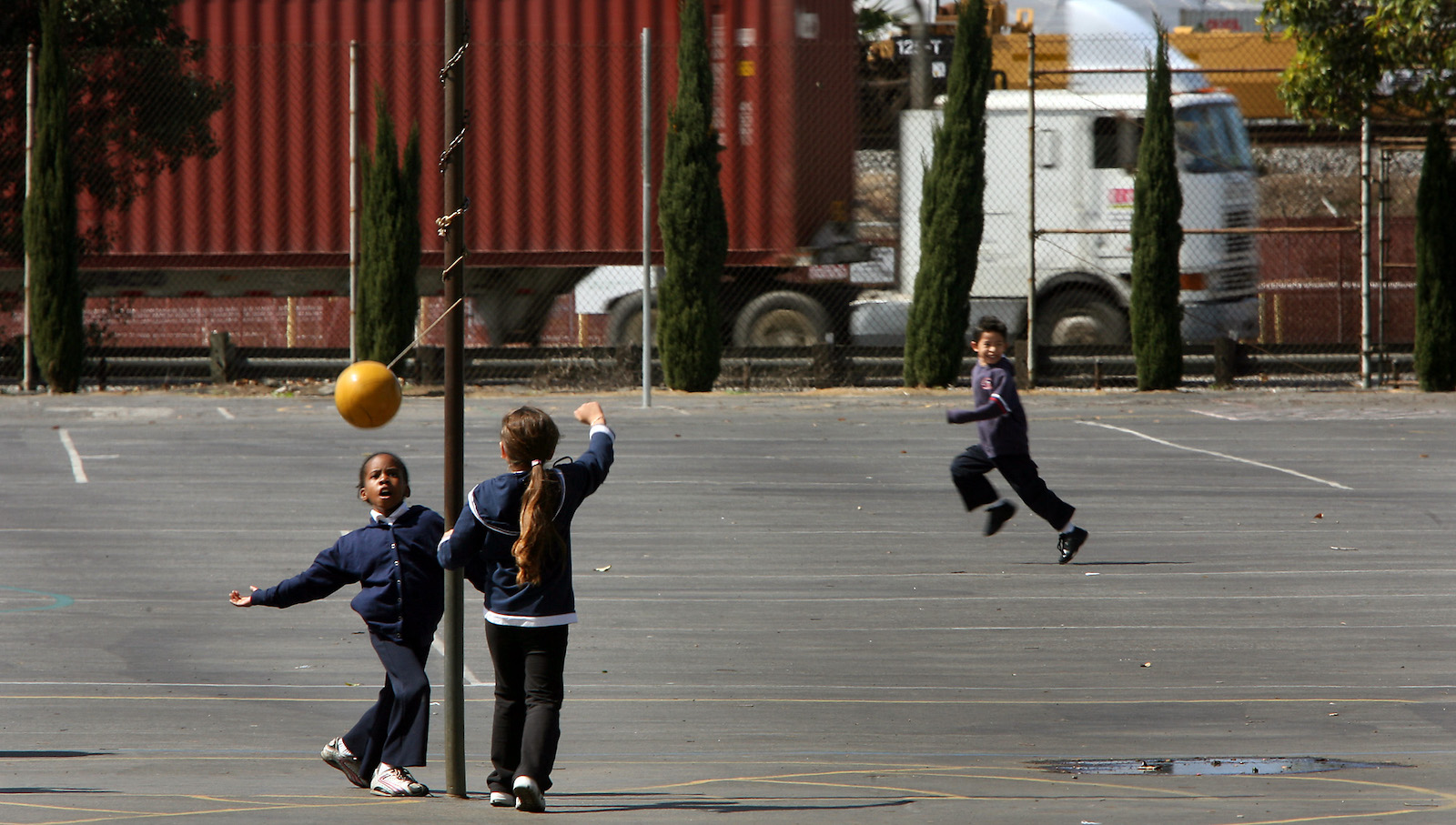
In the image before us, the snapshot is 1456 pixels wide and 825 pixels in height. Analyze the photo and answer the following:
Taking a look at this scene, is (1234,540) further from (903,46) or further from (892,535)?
(903,46)

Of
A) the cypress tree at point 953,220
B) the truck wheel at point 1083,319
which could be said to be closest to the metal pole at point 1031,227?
the cypress tree at point 953,220

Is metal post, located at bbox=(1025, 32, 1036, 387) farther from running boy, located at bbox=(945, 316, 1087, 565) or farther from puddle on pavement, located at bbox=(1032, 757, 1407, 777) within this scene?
puddle on pavement, located at bbox=(1032, 757, 1407, 777)

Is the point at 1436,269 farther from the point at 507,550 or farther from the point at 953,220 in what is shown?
→ the point at 507,550

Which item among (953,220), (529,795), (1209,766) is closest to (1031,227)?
(953,220)

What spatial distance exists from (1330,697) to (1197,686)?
534mm

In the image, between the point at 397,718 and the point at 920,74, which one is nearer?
the point at 397,718

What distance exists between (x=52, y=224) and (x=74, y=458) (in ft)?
20.4

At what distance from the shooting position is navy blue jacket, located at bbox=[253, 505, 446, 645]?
567cm

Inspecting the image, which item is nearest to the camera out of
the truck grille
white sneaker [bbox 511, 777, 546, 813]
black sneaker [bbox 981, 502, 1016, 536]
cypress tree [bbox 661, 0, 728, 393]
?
white sneaker [bbox 511, 777, 546, 813]

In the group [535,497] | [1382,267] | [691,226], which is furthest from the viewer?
[1382,267]

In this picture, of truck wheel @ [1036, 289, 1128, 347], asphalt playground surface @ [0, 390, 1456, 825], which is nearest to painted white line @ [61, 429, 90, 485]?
asphalt playground surface @ [0, 390, 1456, 825]

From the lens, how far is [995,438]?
35.0 ft

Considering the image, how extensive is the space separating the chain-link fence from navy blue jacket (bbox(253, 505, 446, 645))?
14.8 m

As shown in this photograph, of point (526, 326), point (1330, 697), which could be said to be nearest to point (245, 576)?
point (1330, 697)
